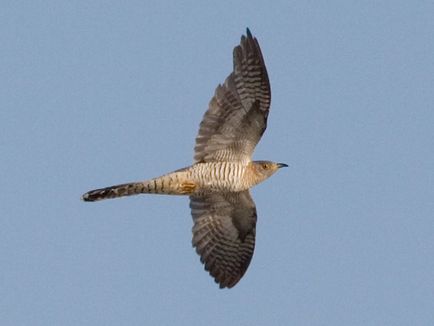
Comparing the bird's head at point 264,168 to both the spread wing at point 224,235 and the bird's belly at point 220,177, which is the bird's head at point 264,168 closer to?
the bird's belly at point 220,177

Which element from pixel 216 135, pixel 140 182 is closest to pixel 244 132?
pixel 216 135

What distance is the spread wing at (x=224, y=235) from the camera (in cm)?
1617

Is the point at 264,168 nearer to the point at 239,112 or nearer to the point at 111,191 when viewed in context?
the point at 239,112

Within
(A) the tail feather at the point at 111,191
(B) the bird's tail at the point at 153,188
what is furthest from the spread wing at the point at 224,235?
(A) the tail feather at the point at 111,191

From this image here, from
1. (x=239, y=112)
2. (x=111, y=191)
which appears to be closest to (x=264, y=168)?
(x=239, y=112)

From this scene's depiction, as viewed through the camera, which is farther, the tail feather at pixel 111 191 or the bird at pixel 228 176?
the tail feather at pixel 111 191

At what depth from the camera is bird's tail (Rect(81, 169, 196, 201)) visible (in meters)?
15.0

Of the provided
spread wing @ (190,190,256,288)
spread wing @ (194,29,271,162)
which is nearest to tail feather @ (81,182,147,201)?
spread wing @ (194,29,271,162)

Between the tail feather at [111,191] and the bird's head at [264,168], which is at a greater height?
the bird's head at [264,168]

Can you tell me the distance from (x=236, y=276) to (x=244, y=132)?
7.57 feet

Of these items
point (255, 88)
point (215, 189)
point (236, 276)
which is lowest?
point (236, 276)

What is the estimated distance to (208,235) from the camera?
16.3m

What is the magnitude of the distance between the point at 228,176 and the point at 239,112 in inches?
36.9

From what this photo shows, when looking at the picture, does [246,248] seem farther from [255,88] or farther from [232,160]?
[255,88]
